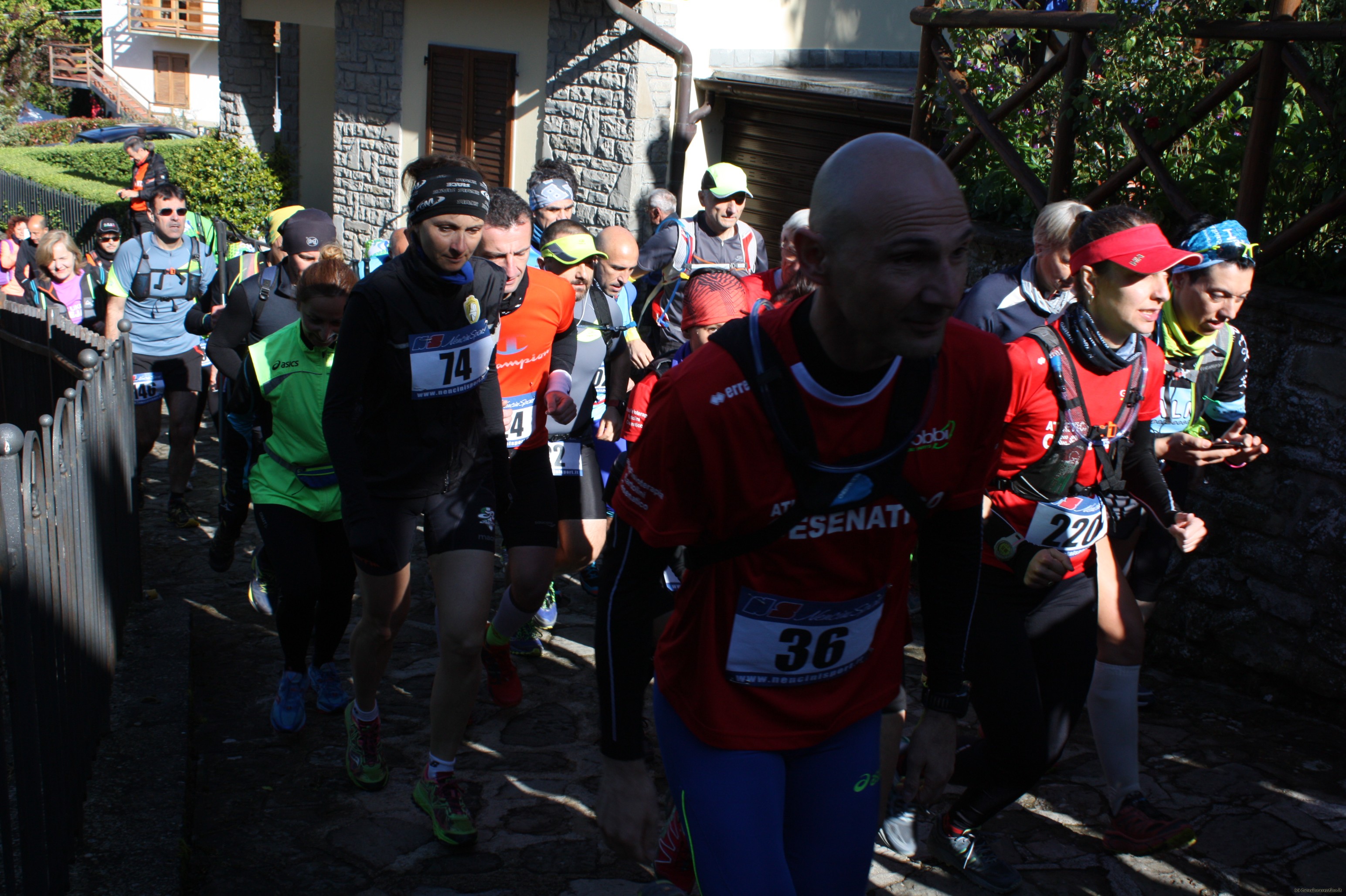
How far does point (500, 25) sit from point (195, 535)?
9177 mm

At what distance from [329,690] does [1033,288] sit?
325 centimetres

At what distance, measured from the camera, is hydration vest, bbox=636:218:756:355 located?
6094mm

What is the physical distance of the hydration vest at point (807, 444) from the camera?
2047 mm

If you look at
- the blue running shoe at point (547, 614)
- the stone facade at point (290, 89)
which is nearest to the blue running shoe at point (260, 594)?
the blue running shoe at point (547, 614)

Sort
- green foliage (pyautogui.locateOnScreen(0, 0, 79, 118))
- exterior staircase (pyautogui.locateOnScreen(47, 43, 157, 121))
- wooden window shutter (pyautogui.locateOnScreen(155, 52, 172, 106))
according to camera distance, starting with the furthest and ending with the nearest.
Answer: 1. wooden window shutter (pyautogui.locateOnScreen(155, 52, 172, 106))
2. exterior staircase (pyautogui.locateOnScreen(47, 43, 157, 121))
3. green foliage (pyautogui.locateOnScreen(0, 0, 79, 118))

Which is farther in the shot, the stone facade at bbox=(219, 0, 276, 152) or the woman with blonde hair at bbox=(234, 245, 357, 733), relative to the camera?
the stone facade at bbox=(219, 0, 276, 152)

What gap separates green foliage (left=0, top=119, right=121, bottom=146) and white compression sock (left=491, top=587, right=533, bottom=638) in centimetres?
3834

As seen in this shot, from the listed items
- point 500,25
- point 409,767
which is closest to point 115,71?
point 500,25

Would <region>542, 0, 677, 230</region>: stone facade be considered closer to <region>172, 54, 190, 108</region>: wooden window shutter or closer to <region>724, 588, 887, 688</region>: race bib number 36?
<region>724, 588, 887, 688</region>: race bib number 36

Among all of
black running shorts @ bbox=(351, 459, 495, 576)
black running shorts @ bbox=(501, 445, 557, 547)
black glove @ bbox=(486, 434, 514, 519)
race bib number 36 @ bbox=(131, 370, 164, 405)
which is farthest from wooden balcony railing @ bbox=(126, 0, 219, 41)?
black running shorts @ bbox=(351, 459, 495, 576)

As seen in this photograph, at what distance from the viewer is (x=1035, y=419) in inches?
128

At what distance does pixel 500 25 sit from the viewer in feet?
46.5

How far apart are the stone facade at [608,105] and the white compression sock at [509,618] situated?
26.7 ft

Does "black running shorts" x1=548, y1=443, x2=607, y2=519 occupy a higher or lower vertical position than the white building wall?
lower
